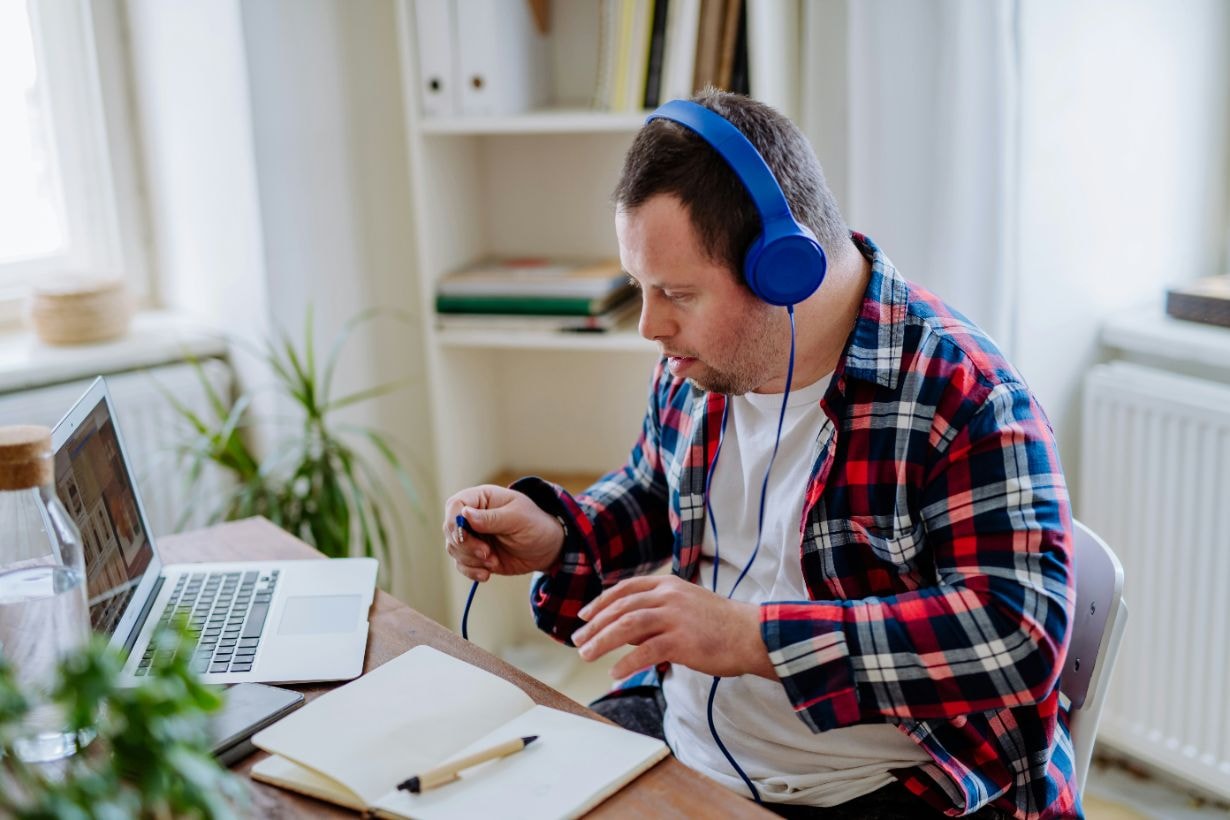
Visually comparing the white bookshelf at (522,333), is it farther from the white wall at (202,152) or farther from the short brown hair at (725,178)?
the short brown hair at (725,178)

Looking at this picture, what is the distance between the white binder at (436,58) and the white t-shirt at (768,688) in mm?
1024

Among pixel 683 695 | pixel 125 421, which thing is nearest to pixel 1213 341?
pixel 683 695

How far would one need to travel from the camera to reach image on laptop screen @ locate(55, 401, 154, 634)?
111 cm

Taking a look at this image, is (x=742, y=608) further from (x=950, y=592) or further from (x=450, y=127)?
(x=450, y=127)

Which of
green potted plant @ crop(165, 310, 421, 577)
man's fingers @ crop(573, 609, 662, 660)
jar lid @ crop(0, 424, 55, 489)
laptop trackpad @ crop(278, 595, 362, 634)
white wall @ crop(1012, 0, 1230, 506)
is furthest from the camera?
green potted plant @ crop(165, 310, 421, 577)

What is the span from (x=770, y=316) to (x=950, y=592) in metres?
0.33

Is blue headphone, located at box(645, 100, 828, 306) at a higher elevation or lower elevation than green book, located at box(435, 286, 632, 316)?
higher

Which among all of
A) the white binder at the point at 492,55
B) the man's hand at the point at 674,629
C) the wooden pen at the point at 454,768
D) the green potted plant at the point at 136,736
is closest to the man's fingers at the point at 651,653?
the man's hand at the point at 674,629

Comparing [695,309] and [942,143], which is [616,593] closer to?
[695,309]

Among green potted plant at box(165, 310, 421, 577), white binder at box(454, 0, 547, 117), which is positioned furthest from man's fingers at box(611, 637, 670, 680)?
white binder at box(454, 0, 547, 117)

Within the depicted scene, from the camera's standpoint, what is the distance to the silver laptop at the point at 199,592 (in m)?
1.14

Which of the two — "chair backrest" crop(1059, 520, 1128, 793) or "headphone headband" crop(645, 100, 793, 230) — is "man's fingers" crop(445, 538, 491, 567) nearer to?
"headphone headband" crop(645, 100, 793, 230)

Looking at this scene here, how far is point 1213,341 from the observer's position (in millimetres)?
1895

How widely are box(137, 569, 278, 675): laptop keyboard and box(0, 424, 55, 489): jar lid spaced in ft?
0.88
